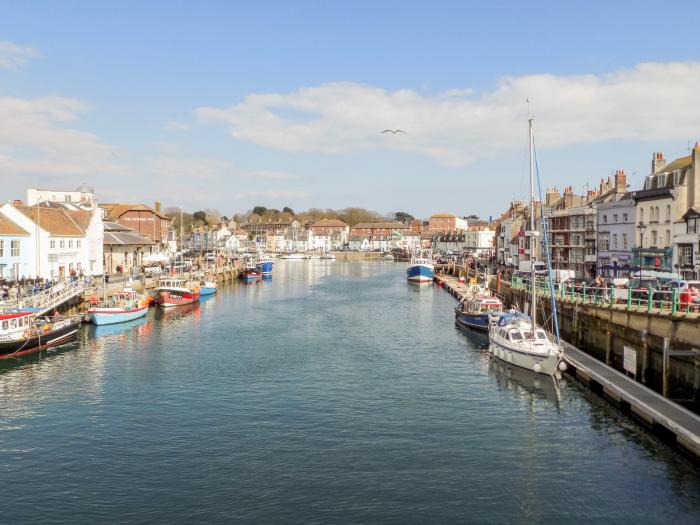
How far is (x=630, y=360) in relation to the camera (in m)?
33.1

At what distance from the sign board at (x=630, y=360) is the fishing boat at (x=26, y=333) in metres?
38.7

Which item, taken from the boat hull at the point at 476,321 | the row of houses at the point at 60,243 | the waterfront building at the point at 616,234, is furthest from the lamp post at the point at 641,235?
the row of houses at the point at 60,243

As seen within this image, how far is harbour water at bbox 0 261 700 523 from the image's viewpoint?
20.5 metres

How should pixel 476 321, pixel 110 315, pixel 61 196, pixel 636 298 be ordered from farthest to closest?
1. pixel 61 196
2. pixel 110 315
3. pixel 476 321
4. pixel 636 298

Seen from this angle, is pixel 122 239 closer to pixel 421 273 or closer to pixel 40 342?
pixel 40 342

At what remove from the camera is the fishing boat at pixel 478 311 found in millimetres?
56031

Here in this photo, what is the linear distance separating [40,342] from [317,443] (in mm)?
27773

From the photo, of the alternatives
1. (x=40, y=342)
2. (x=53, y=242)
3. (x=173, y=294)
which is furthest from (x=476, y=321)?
(x=53, y=242)

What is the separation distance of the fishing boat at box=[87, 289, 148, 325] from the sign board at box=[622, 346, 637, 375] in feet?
149

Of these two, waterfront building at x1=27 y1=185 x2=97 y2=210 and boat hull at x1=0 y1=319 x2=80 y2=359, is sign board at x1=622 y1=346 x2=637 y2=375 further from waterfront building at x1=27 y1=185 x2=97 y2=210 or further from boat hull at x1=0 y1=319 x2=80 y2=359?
waterfront building at x1=27 y1=185 x2=97 y2=210

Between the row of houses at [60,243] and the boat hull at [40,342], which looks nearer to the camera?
the boat hull at [40,342]

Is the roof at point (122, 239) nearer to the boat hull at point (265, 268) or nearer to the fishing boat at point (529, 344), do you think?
the boat hull at point (265, 268)

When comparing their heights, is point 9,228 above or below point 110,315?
above

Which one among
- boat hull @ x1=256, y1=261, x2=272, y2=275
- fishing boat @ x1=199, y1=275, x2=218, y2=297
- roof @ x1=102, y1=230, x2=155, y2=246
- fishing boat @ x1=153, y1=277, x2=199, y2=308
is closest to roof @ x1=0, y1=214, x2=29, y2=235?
fishing boat @ x1=153, y1=277, x2=199, y2=308
